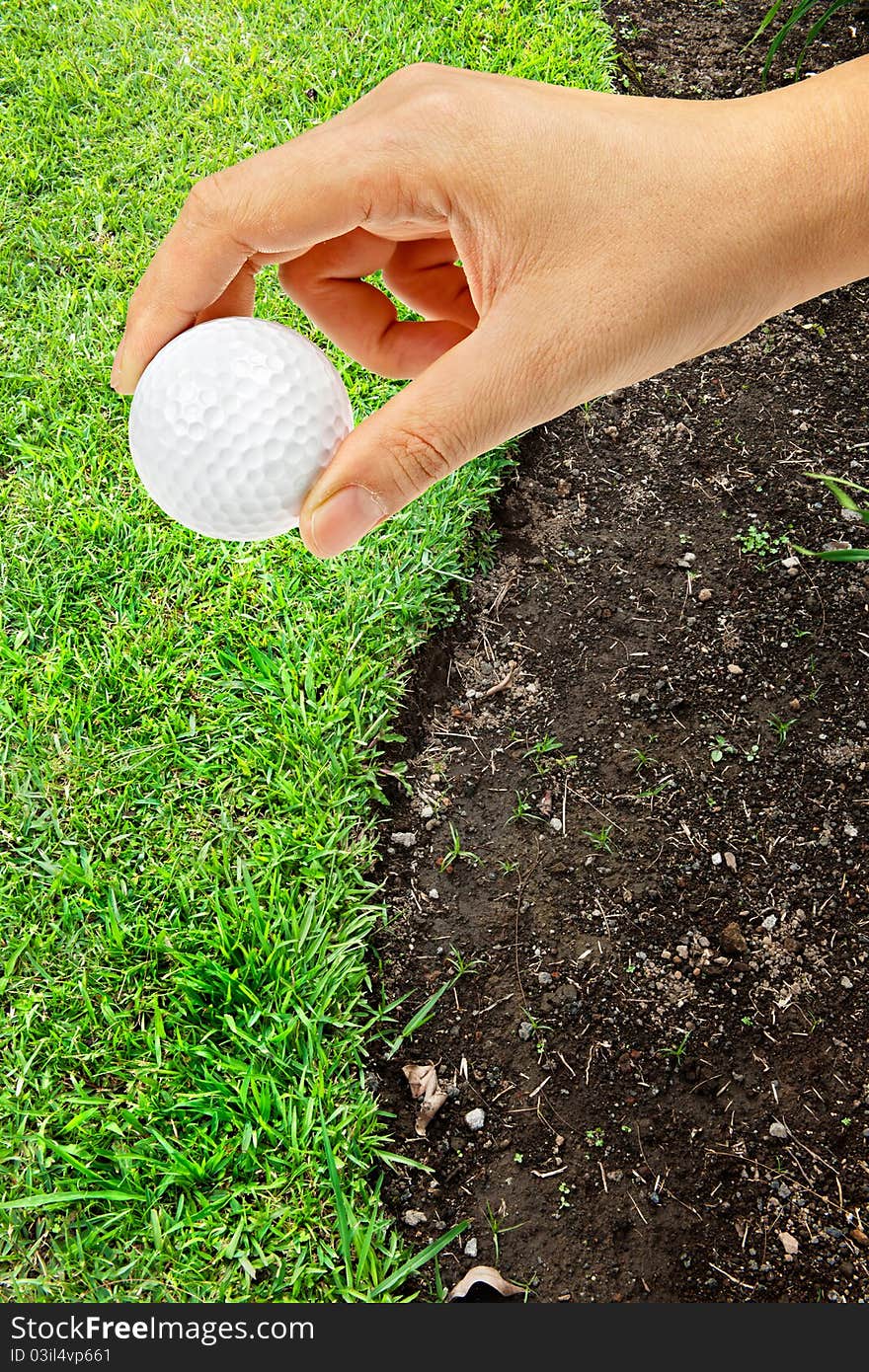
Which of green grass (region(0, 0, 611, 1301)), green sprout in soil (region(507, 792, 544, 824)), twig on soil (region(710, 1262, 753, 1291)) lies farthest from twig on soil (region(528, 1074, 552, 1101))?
green sprout in soil (region(507, 792, 544, 824))

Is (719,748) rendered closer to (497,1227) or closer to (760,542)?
(760,542)

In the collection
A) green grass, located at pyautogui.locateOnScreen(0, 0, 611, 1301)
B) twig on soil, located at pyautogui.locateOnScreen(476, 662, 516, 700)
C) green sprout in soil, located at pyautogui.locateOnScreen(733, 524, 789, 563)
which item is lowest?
green sprout in soil, located at pyautogui.locateOnScreen(733, 524, 789, 563)

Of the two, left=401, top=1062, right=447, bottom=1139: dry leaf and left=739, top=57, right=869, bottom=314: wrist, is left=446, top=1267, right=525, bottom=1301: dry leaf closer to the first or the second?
left=401, top=1062, right=447, bottom=1139: dry leaf

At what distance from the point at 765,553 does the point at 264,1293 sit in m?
2.10

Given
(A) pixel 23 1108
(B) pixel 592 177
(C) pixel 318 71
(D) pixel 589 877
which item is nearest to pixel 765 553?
(D) pixel 589 877

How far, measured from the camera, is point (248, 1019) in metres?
1.90

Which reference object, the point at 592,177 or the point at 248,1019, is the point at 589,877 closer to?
the point at 248,1019

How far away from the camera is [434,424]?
1454 millimetres

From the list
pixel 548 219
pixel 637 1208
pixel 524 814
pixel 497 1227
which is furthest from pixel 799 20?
pixel 497 1227

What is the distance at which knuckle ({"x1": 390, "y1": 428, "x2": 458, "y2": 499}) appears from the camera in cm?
145

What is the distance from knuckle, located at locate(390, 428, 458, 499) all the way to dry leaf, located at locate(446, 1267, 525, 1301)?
1407mm

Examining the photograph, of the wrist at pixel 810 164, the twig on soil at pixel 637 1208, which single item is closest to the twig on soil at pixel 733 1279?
the twig on soil at pixel 637 1208

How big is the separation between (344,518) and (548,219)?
54 cm

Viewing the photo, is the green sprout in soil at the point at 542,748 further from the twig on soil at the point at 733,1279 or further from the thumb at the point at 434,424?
the twig on soil at the point at 733,1279
